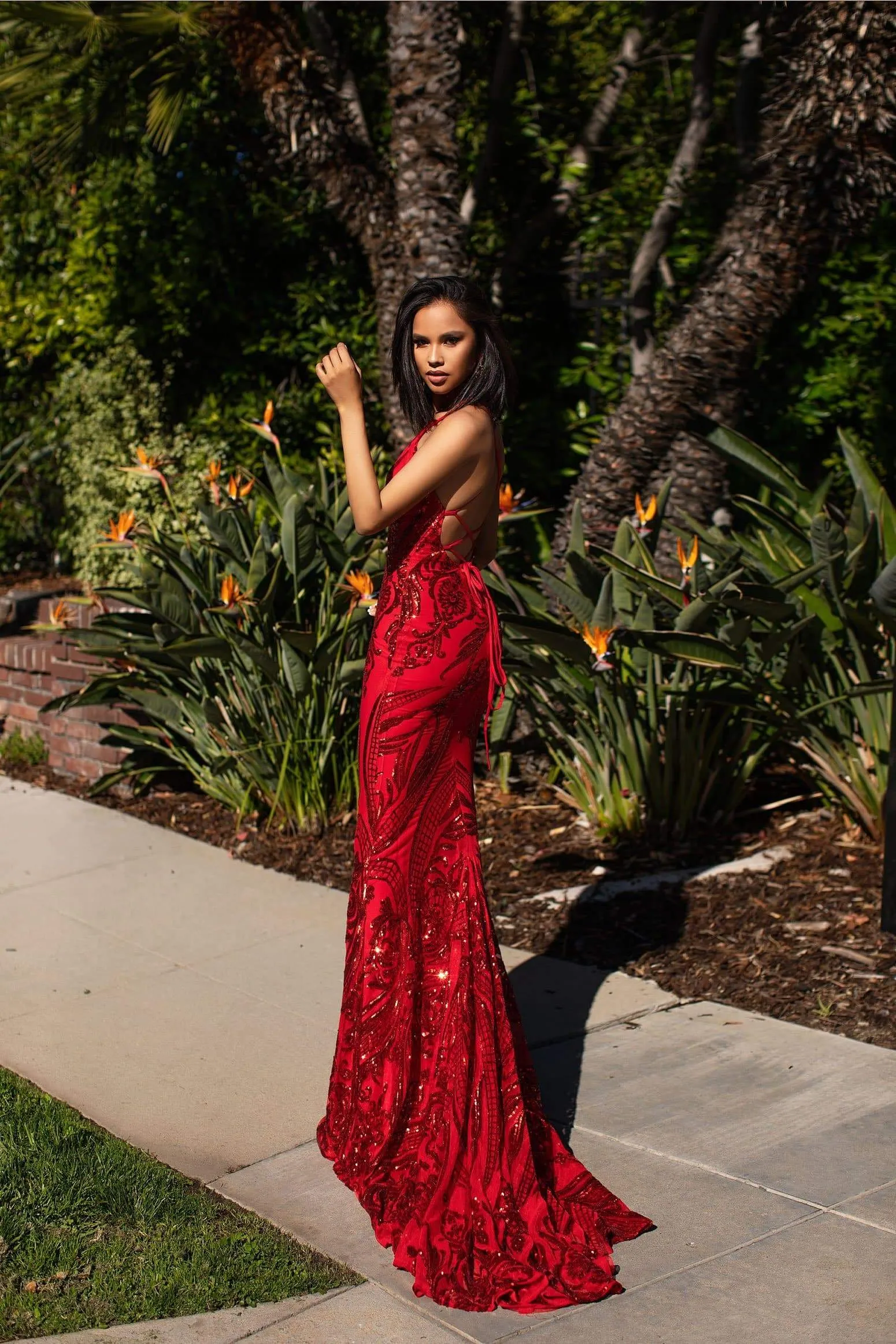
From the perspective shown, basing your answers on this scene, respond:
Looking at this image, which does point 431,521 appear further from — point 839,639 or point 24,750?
point 24,750

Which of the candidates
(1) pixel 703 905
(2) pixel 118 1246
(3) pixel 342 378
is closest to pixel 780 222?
(1) pixel 703 905

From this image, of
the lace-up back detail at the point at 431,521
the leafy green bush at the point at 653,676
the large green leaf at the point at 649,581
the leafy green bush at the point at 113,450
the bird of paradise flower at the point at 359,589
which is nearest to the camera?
the lace-up back detail at the point at 431,521

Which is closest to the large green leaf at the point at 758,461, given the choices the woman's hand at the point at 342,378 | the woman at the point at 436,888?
the woman at the point at 436,888

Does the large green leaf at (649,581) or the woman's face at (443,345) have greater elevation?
the woman's face at (443,345)

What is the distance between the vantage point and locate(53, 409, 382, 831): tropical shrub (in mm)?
5984

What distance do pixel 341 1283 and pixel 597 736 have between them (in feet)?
10.1

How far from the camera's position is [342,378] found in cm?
303

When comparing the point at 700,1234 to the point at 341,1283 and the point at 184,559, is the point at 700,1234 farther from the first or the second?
the point at 184,559

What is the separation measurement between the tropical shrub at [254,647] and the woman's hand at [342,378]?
2605 millimetres

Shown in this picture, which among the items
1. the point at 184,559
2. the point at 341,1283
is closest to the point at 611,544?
the point at 184,559

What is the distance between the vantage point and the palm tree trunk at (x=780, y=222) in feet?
20.4

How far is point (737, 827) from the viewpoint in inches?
233

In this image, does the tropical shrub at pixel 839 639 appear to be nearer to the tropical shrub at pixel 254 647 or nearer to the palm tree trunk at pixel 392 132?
the tropical shrub at pixel 254 647

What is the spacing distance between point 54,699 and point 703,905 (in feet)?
11.7
